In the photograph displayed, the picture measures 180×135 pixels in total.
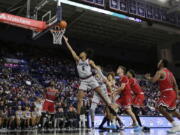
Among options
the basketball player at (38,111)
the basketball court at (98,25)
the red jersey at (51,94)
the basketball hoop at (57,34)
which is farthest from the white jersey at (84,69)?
the basketball court at (98,25)

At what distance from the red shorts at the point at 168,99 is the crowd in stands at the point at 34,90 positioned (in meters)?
6.65

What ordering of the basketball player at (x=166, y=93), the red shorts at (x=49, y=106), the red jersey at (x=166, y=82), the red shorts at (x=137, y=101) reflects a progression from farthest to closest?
1. the red shorts at (x=49, y=106)
2. the red shorts at (x=137, y=101)
3. the red jersey at (x=166, y=82)
4. the basketball player at (x=166, y=93)

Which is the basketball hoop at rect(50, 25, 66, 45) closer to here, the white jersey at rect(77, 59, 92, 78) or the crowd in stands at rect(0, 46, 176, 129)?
the crowd in stands at rect(0, 46, 176, 129)

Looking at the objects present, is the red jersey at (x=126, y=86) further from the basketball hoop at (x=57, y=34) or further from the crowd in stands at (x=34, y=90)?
the basketball hoop at (x=57, y=34)

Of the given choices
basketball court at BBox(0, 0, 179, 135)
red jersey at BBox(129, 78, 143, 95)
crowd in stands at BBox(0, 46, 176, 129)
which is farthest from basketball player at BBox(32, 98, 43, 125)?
red jersey at BBox(129, 78, 143, 95)

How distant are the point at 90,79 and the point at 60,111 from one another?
6565mm

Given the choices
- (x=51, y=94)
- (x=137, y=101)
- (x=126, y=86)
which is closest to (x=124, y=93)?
(x=126, y=86)

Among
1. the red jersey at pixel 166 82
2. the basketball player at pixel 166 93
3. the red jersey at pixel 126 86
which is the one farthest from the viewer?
the red jersey at pixel 126 86

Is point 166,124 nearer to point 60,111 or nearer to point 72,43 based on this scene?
point 60,111

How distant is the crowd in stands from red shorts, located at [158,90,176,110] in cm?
665

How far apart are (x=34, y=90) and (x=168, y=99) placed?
1120cm

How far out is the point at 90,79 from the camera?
6.61 m

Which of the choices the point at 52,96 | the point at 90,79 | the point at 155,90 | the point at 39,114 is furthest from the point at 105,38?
the point at 90,79

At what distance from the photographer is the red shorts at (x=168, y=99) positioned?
5477mm
